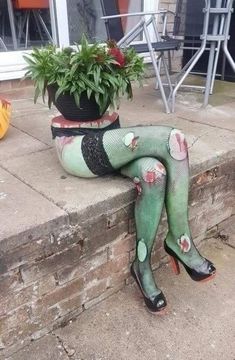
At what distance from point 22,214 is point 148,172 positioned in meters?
0.55

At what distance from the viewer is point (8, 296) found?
152cm

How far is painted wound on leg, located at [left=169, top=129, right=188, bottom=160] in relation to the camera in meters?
1.64

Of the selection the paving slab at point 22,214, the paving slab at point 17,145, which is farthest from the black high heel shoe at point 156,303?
the paving slab at point 17,145

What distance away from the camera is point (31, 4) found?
342 centimetres

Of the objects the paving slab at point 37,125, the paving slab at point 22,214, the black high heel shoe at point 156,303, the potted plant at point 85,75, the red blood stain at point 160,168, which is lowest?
the black high heel shoe at point 156,303

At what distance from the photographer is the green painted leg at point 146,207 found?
1.64m

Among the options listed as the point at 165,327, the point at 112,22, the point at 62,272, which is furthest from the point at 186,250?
the point at 112,22

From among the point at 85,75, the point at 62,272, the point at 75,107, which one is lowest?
the point at 62,272

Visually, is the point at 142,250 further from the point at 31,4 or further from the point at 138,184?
the point at 31,4

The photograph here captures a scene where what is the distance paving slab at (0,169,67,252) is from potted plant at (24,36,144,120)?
42 centimetres

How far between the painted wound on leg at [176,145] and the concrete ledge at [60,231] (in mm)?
279

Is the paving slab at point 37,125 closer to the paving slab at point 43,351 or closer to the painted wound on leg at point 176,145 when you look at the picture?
the painted wound on leg at point 176,145

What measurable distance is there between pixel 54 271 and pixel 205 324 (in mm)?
736

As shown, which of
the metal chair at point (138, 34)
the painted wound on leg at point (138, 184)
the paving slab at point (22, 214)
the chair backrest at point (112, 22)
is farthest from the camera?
the chair backrest at point (112, 22)
